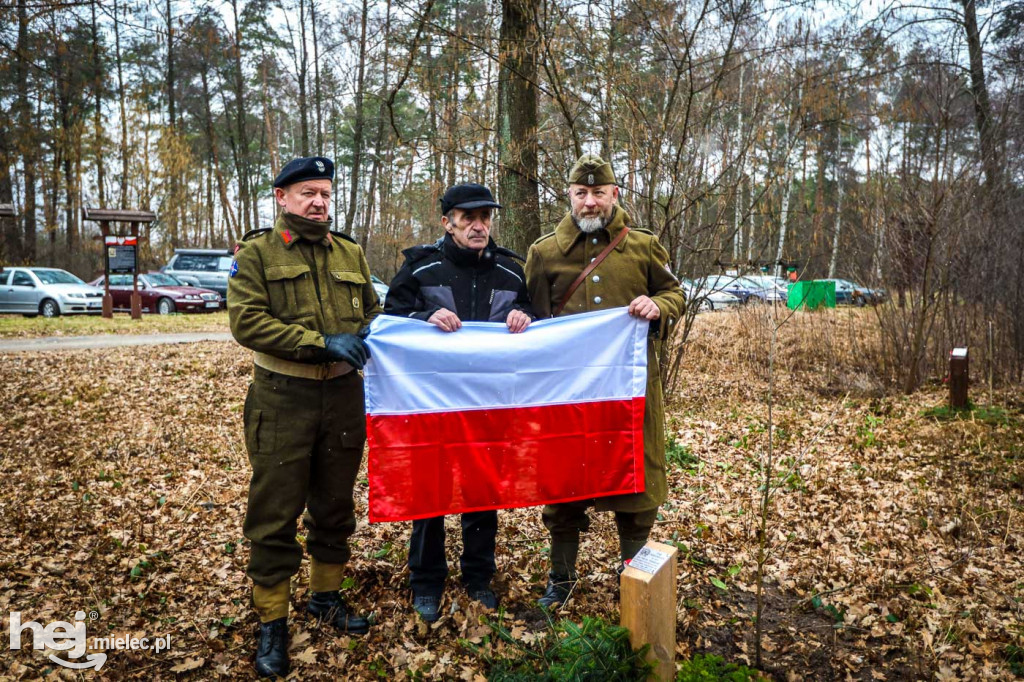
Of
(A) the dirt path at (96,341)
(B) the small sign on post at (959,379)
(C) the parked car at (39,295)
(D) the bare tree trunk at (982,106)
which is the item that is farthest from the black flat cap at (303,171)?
(C) the parked car at (39,295)

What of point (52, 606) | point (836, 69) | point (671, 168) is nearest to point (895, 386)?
point (836, 69)

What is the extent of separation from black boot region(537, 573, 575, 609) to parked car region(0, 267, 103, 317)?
814 inches

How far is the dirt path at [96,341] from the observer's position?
1180 cm

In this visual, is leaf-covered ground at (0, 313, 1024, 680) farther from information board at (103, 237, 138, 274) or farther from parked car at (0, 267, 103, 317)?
parked car at (0, 267, 103, 317)

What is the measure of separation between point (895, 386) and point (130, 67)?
105 ft

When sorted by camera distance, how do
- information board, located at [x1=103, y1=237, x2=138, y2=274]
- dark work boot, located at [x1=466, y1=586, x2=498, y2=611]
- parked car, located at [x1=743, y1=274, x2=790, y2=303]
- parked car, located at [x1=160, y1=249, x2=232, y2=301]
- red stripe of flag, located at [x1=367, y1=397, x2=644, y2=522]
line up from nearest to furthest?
red stripe of flag, located at [x1=367, y1=397, x2=644, y2=522]
dark work boot, located at [x1=466, y1=586, x2=498, y2=611]
parked car, located at [x1=743, y1=274, x2=790, y2=303]
information board, located at [x1=103, y1=237, x2=138, y2=274]
parked car, located at [x1=160, y1=249, x2=232, y2=301]

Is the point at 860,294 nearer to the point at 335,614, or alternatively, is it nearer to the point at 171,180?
the point at 335,614

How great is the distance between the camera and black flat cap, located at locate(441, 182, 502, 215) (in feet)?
11.8

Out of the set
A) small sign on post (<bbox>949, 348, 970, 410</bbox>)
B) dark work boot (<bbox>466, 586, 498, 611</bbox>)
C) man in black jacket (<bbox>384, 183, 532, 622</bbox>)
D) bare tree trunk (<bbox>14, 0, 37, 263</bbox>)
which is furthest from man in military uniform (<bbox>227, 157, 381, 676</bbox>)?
small sign on post (<bbox>949, 348, 970, 410</bbox>)

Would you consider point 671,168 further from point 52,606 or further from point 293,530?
point 52,606

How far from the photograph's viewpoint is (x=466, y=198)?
142 inches

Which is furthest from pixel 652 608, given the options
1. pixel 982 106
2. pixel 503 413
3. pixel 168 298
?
pixel 168 298

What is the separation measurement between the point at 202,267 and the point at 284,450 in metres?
23.9

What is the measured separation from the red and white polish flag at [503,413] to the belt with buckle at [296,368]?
0.67ft
